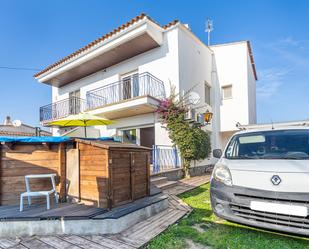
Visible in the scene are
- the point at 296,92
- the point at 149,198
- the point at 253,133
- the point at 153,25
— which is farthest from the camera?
the point at 296,92

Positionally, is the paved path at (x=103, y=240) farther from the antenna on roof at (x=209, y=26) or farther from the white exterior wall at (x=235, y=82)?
the antenna on roof at (x=209, y=26)

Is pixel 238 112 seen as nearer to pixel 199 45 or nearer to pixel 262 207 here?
pixel 199 45

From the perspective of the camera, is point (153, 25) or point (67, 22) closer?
point (153, 25)

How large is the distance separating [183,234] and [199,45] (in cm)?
1101

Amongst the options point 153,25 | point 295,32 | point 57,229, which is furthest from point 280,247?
point 295,32

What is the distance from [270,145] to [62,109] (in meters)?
13.7

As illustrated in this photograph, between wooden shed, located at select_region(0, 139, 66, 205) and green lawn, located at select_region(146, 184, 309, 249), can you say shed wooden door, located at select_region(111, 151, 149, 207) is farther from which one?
wooden shed, located at select_region(0, 139, 66, 205)

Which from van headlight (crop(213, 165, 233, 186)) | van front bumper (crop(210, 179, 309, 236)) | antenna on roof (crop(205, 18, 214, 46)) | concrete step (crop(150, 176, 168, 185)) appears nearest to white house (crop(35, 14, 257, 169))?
antenna on roof (crop(205, 18, 214, 46))

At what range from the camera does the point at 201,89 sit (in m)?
12.3

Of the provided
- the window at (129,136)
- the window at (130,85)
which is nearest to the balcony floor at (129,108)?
the window at (129,136)

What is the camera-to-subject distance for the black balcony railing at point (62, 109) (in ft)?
45.5

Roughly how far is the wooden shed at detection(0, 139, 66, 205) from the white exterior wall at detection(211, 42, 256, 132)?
35.3 feet

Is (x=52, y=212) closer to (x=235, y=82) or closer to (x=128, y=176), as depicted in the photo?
(x=128, y=176)

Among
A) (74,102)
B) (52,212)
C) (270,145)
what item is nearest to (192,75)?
(270,145)
